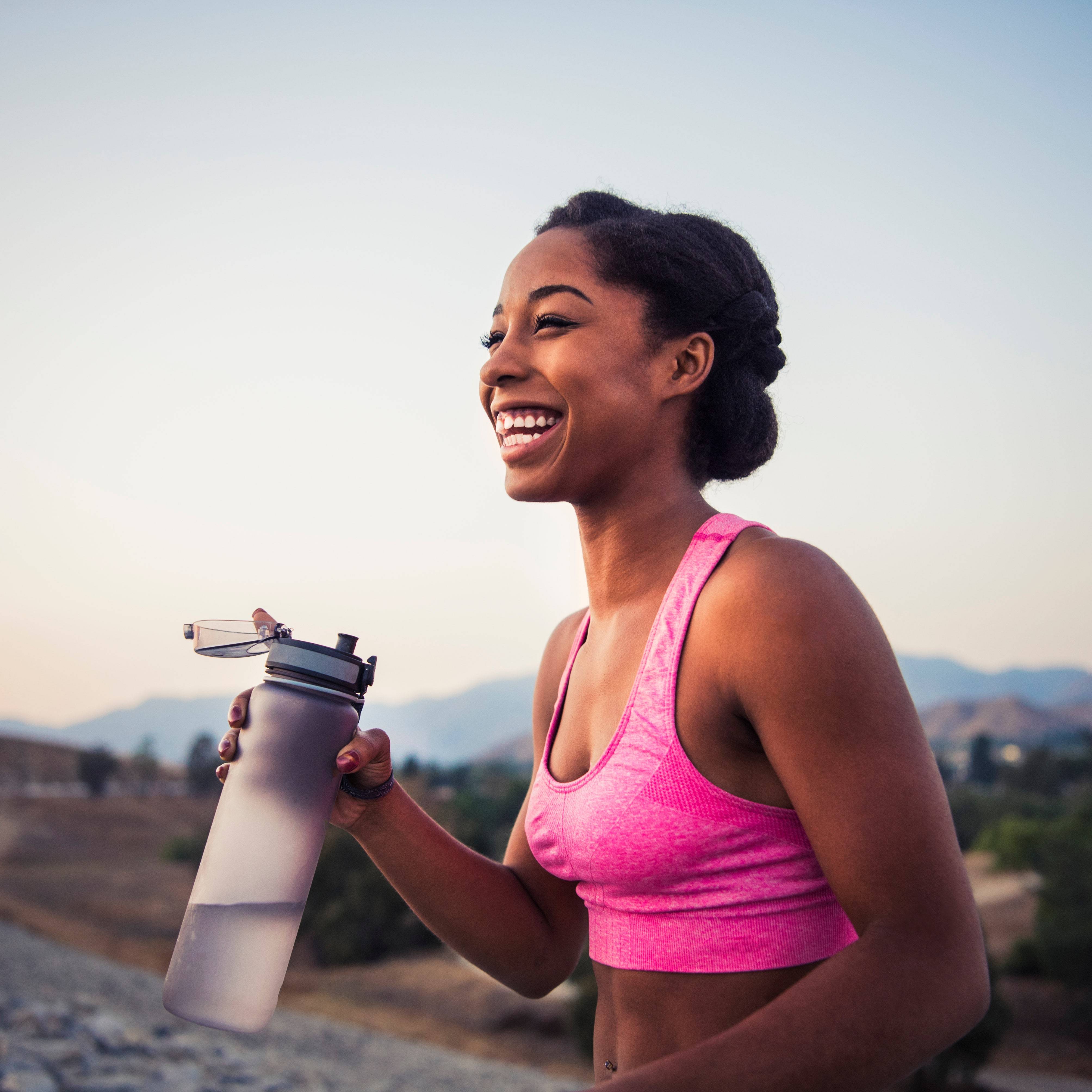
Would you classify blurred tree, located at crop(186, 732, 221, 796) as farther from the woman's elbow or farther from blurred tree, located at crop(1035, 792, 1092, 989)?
the woman's elbow

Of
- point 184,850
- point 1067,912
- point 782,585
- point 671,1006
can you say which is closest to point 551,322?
point 782,585

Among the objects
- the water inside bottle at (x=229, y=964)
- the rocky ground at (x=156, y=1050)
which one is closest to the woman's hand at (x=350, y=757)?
the water inside bottle at (x=229, y=964)

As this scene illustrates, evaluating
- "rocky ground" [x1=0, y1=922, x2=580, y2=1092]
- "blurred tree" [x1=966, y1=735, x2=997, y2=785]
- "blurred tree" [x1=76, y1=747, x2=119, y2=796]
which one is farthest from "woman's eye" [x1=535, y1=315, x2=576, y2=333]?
"blurred tree" [x1=966, y1=735, x2=997, y2=785]

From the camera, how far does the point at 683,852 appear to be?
1.59 meters

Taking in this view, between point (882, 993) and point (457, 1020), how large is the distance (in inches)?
1272

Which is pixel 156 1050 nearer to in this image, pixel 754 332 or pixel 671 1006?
pixel 671 1006

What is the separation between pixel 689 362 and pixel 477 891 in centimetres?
120

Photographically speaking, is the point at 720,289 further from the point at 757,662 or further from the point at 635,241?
the point at 757,662

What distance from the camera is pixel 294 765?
5.82 ft

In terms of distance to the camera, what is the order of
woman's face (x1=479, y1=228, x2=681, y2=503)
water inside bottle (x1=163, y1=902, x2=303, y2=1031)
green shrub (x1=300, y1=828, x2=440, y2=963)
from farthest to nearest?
green shrub (x1=300, y1=828, x2=440, y2=963) → woman's face (x1=479, y1=228, x2=681, y2=503) → water inside bottle (x1=163, y1=902, x2=303, y2=1031)

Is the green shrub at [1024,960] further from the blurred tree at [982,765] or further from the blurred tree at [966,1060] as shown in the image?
the blurred tree at [982,765]

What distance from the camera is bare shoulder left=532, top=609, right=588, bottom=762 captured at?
7.75ft

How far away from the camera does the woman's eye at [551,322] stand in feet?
6.49

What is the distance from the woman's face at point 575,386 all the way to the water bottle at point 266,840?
513 millimetres
